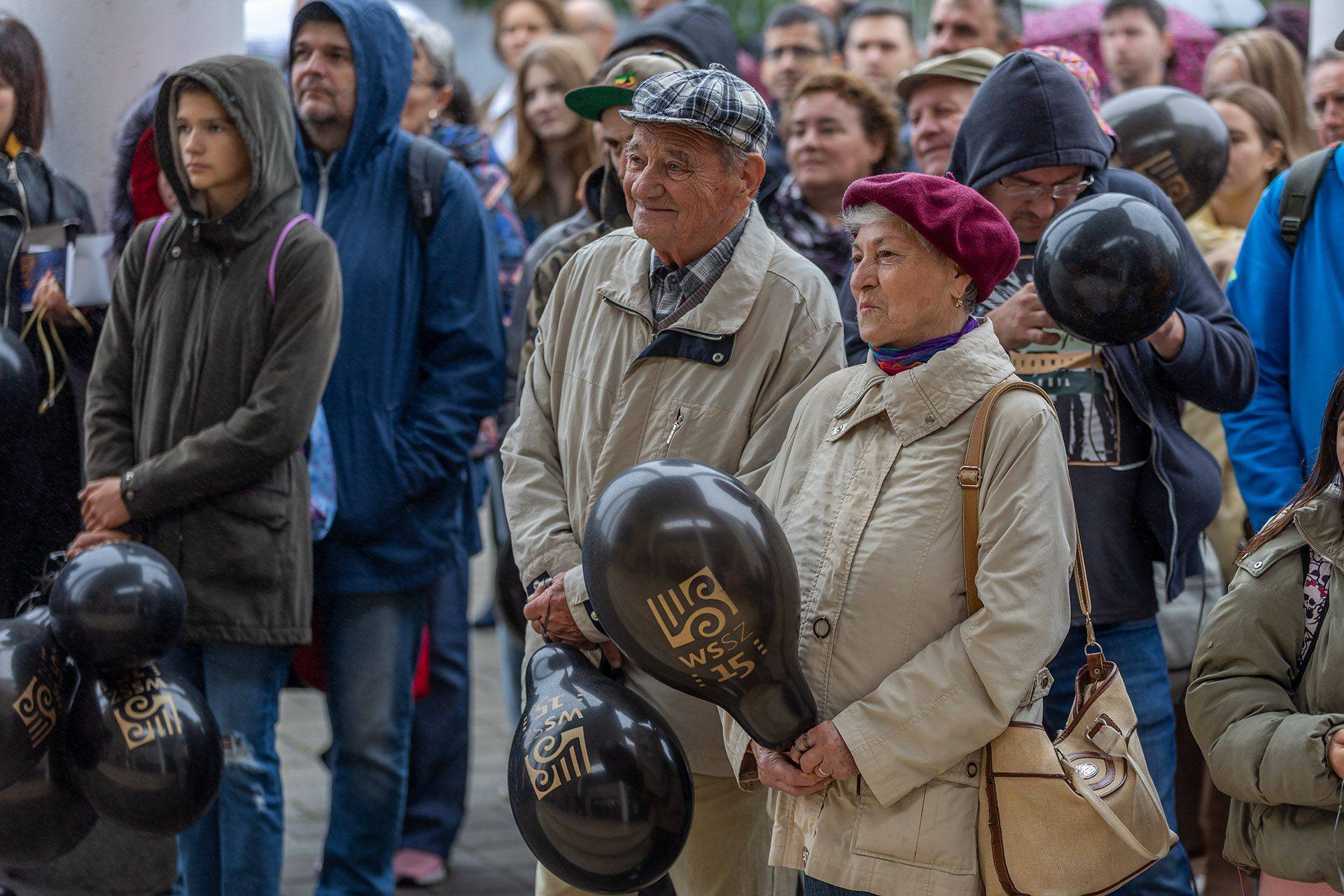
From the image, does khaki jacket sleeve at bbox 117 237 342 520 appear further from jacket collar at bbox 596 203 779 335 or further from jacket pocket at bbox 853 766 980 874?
jacket pocket at bbox 853 766 980 874

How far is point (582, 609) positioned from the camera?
10.6ft

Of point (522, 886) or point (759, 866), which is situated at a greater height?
point (759, 866)

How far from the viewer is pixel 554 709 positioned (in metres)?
3.08

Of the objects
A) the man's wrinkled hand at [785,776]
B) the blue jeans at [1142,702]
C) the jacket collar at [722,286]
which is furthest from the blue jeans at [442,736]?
the man's wrinkled hand at [785,776]

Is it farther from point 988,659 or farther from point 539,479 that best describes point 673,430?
point 988,659

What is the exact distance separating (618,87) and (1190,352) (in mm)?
1595

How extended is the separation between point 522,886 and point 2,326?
7.52 feet

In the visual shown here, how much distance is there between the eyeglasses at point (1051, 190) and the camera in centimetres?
351

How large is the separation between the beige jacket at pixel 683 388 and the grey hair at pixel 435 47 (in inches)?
116

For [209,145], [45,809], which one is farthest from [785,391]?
[45,809]

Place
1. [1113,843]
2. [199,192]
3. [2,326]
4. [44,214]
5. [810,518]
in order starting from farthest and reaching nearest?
1. [44,214]
2. [2,326]
3. [199,192]
4. [810,518]
5. [1113,843]

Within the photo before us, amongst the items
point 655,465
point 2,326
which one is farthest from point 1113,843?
point 2,326

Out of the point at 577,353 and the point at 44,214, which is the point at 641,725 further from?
the point at 44,214

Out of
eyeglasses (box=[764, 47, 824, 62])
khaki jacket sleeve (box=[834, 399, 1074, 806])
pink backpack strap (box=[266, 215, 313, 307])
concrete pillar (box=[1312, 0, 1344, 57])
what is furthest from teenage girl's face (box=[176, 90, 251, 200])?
eyeglasses (box=[764, 47, 824, 62])
